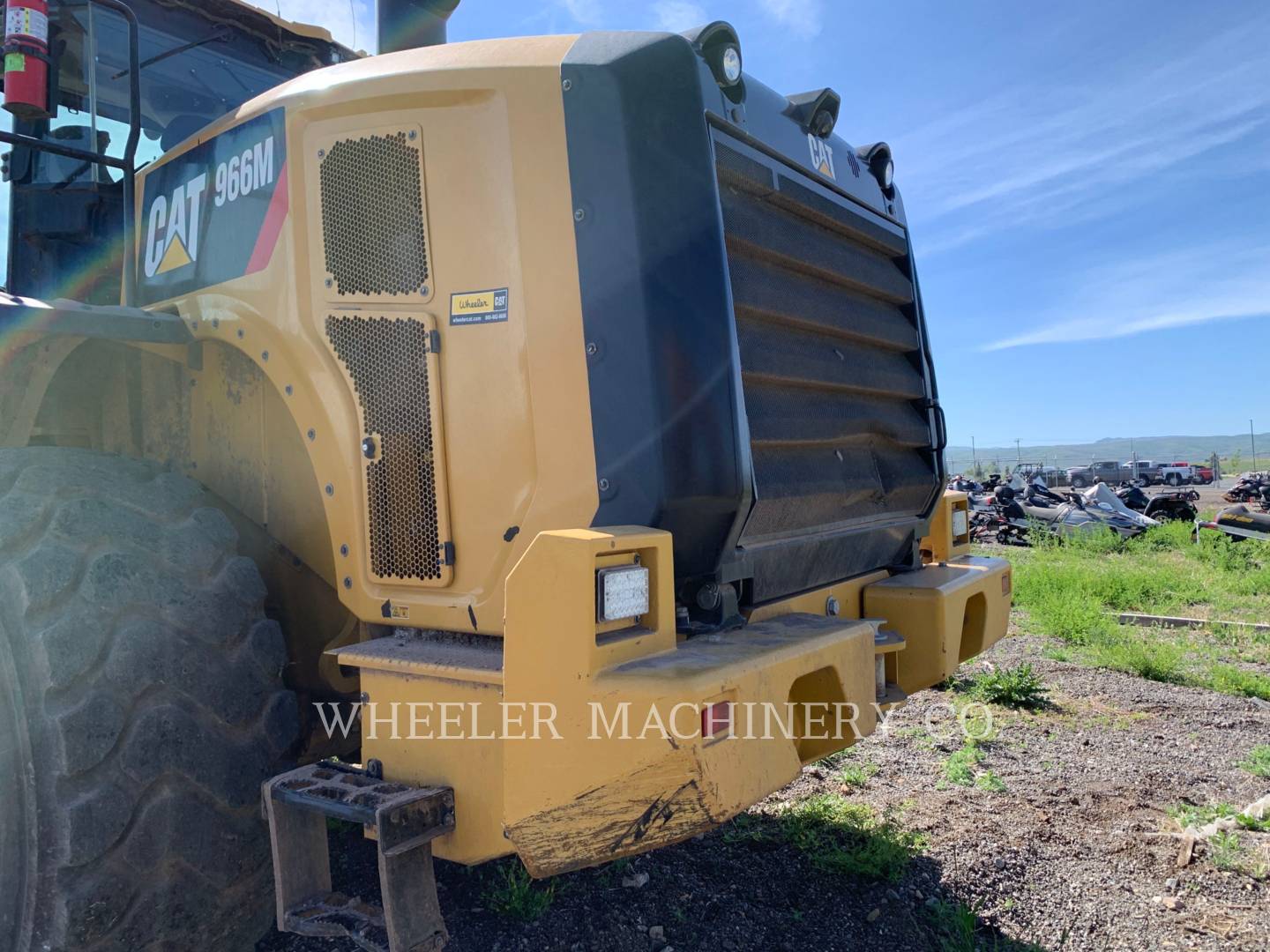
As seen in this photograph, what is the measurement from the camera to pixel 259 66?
4098 millimetres

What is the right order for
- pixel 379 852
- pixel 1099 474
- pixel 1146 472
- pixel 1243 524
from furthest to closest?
pixel 1146 472
pixel 1099 474
pixel 1243 524
pixel 379 852

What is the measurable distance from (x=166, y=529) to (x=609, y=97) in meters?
1.59

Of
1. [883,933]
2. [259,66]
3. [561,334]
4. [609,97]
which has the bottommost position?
[883,933]

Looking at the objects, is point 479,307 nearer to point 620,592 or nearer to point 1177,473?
point 620,592

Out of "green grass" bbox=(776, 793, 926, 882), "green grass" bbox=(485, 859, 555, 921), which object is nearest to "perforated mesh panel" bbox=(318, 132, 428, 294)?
"green grass" bbox=(485, 859, 555, 921)

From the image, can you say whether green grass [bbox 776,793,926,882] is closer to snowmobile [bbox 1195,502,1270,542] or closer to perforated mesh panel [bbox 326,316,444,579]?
perforated mesh panel [bbox 326,316,444,579]

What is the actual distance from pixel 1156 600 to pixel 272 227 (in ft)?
28.5

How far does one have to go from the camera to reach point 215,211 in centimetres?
297

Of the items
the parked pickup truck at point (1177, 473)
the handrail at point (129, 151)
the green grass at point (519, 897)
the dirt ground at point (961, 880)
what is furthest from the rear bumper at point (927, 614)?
the parked pickup truck at point (1177, 473)

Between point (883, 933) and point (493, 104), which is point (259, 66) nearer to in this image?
point (493, 104)

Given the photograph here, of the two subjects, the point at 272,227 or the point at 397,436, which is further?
the point at 272,227

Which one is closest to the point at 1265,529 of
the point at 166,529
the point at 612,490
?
the point at 612,490

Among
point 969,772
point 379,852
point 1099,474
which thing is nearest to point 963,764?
point 969,772

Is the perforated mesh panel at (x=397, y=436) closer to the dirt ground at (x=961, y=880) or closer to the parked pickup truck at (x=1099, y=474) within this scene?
the dirt ground at (x=961, y=880)
